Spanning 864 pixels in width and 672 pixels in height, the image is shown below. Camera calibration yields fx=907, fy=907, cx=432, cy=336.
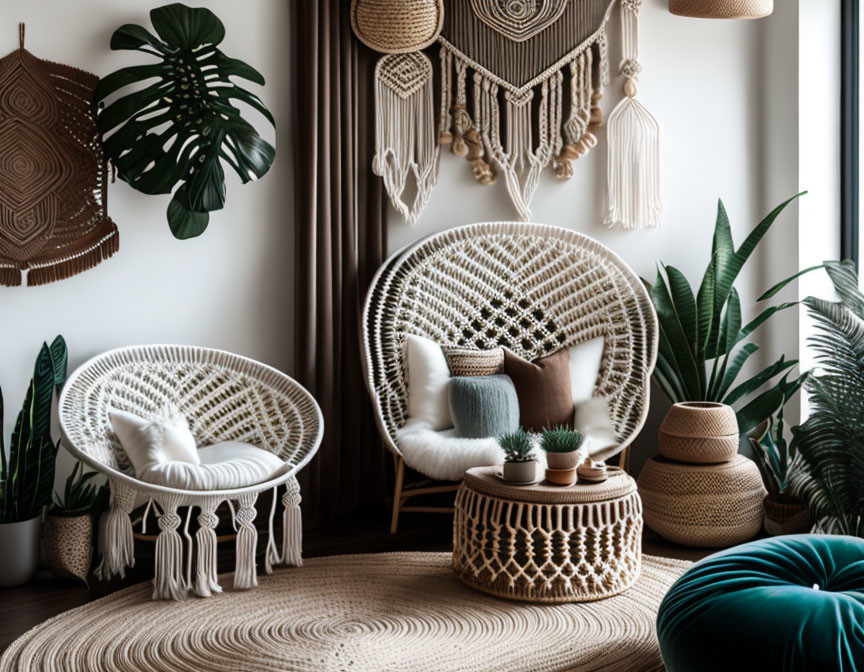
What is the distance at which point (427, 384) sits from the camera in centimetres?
335

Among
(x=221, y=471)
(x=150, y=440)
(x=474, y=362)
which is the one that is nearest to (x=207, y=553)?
(x=221, y=471)

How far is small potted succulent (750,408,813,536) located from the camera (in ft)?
10.3

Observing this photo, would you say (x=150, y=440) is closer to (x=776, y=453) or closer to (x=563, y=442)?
(x=563, y=442)

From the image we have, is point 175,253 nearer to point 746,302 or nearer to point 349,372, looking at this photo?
point 349,372

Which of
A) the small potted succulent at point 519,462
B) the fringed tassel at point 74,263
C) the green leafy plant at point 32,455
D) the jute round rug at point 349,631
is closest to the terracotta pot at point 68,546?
the green leafy plant at point 32,455

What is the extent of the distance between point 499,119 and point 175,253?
138 cm

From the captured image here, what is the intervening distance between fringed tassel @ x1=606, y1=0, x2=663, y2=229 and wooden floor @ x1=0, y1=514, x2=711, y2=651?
1290mm

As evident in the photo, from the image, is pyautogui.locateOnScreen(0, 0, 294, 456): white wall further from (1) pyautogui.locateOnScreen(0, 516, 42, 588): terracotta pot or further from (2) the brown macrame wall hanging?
(1) pyautogui.locateOnScreen(0, 516, 42, 588): terracotta pot

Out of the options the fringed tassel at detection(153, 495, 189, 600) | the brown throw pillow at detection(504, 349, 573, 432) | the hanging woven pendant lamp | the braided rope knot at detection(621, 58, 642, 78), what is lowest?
the fringed tassel at detection(153, 495, 189, 600)

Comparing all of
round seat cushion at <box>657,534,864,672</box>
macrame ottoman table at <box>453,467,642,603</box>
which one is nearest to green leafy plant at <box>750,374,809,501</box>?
macrame ottoman table at <box>453,467,642,603</box>

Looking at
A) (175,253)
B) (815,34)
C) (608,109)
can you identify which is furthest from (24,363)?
(815,34)

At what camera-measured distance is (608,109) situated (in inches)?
145

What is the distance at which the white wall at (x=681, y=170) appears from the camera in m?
3.69

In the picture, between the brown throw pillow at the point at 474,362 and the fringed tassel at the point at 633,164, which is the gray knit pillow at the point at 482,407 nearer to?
the brown throw pillow at the point at 474,362
